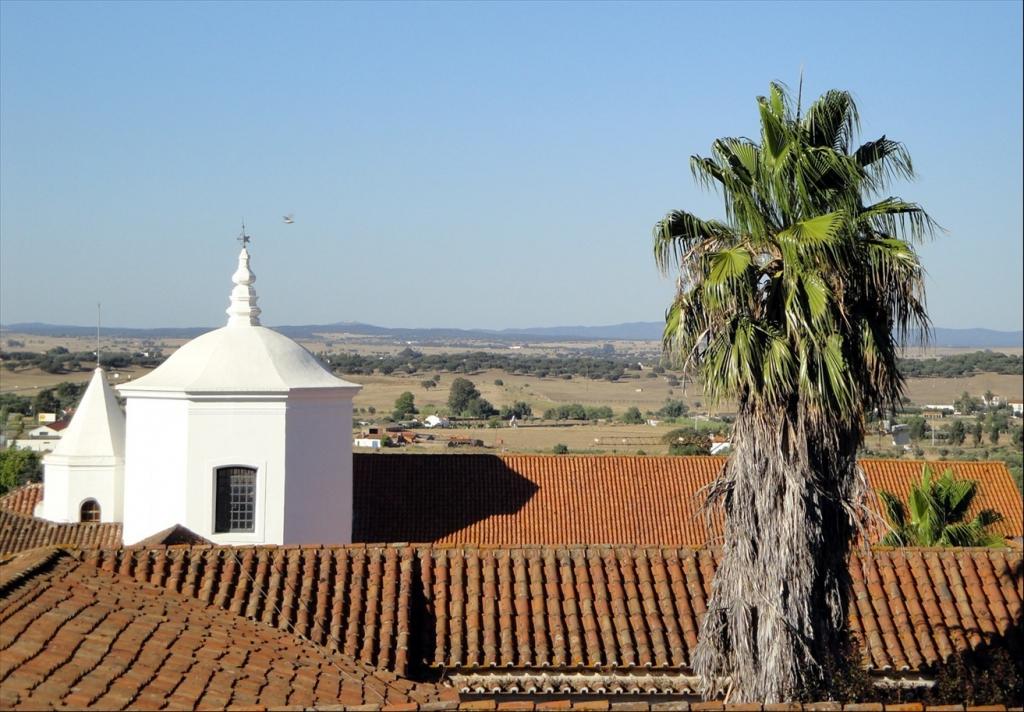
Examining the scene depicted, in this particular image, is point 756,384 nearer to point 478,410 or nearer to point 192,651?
point 192,651

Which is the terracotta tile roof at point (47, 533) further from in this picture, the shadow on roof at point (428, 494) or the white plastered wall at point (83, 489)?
the shadow on roof at point (428, 494)

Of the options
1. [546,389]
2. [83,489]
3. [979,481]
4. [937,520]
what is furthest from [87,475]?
[546,389]

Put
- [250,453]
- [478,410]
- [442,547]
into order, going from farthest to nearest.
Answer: [478,410] → [250,453] → [442,547]

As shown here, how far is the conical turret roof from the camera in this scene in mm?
27484

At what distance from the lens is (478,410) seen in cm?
10338

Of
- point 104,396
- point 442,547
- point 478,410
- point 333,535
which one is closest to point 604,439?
point 478,410

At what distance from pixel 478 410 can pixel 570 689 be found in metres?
92.0

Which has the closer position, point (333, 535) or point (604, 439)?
point (333, 535)

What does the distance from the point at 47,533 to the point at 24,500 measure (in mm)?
6013

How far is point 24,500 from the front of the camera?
29.6 metres

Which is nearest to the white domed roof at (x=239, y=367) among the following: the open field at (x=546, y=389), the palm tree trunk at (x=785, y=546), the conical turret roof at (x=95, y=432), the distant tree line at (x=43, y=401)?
the conical turret roof at (x=95, y=432)

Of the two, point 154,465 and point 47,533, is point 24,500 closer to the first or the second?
point 47,533

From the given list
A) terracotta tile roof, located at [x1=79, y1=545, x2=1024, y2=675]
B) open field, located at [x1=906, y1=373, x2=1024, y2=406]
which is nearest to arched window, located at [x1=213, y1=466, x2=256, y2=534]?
terracotta tile roof, located at [x1=79, y1=545, x2=1024, y2=675]

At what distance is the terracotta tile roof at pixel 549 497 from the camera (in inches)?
963
